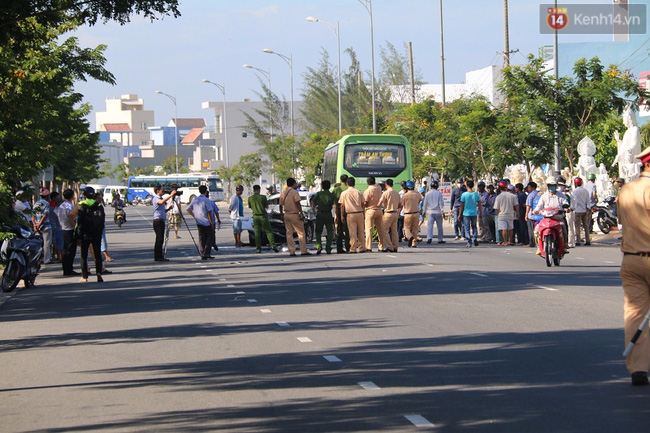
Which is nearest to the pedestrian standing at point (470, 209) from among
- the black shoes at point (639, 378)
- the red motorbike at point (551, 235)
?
the red motorbike at point (551, 235)

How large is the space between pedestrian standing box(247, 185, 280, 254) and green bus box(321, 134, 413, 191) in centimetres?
686

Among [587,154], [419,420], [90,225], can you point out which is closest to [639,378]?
[419,420]

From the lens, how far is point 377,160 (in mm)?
33094

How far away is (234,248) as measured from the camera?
30078mm

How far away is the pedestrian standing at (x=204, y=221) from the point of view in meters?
25.0

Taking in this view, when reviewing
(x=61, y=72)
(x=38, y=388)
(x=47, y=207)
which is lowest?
(x=38, y=388)

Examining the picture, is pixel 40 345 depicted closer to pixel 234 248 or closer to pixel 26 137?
pixel 26 137

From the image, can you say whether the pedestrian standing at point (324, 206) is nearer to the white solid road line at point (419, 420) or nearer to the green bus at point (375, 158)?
the green bus at point (375, 158)

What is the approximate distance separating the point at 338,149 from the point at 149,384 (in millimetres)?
25635

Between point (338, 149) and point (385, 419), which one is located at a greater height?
point (338, 149)

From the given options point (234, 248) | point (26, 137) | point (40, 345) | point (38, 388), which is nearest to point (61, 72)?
point (234, 248)

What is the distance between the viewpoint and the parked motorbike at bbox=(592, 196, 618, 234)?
30.0 metres

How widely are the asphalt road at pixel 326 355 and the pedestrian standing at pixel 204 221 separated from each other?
5899 mm

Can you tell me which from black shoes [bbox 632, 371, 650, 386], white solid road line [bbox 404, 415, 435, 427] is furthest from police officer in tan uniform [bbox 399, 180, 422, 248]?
white solid road line [bbox 404, 415, 435, 427]
